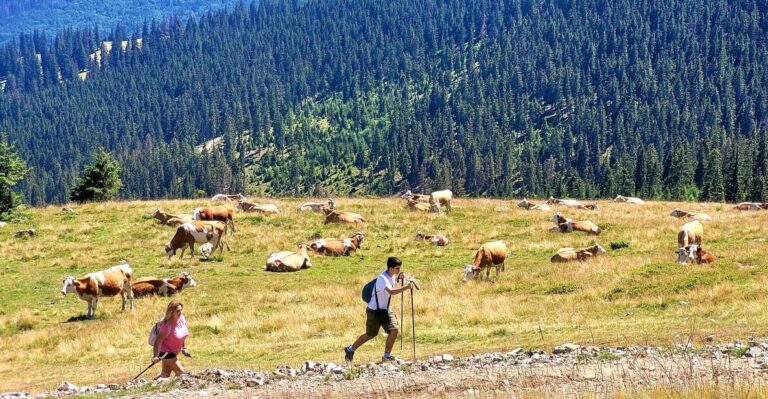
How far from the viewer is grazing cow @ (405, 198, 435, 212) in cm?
4736

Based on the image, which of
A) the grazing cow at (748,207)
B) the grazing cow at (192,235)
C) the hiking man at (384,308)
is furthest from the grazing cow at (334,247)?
the grazing cow at (748,207)

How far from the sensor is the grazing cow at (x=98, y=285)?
2391cm

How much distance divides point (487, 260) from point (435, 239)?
8.81 m

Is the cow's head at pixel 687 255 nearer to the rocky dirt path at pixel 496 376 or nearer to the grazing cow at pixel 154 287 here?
the rocky dirt path at pixel 496 376

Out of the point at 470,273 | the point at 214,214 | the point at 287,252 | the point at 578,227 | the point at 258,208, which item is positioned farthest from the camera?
the point at 258,208

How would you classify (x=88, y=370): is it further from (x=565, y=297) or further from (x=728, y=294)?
(x=728, y=294)

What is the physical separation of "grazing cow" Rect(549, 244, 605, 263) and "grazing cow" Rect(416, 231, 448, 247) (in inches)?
266

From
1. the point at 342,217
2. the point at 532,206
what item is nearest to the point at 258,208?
the point at 342,217

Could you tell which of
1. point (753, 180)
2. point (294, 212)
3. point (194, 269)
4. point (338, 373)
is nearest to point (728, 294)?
point (338, 373)

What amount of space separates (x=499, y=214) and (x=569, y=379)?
32.9 m

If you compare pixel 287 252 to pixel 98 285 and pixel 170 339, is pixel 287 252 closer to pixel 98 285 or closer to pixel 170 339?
pixel 98 285

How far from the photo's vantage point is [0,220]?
41.7 meters

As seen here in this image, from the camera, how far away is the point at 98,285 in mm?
24359

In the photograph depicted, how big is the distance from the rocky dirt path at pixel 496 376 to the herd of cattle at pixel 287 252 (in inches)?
419
